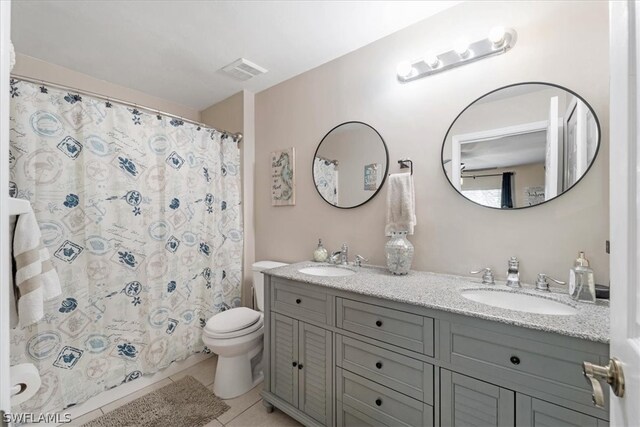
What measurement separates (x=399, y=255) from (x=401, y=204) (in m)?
0.30

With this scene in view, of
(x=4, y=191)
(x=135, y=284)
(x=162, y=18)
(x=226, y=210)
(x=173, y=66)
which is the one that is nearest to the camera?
(x=4, y=191)

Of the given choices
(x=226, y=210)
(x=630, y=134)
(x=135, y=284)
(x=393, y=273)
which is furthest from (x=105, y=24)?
(x=630, y=134)

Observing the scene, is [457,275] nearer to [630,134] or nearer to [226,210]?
[630,134]

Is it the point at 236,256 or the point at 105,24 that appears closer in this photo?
the point at 105,24

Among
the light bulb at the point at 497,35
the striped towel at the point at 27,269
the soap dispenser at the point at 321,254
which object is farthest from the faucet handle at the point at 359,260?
the striped towel at the point at 27,269

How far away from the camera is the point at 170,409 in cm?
166

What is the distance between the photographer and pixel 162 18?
5.16 feet

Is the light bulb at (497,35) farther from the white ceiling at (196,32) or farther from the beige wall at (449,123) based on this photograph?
the white ceiling at (196,32)

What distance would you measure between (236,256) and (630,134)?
246 cm

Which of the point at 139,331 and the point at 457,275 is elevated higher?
the point at 457,275

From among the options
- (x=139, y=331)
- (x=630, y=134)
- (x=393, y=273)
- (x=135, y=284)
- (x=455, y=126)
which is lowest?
(x=139, y=331)

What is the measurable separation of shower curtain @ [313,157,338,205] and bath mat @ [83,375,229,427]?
156 cm

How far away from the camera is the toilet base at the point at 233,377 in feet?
5.84

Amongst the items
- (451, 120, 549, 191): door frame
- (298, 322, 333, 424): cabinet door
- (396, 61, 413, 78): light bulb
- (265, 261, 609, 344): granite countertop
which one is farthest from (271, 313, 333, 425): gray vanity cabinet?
(396, 61, 413, 78): light bulb
